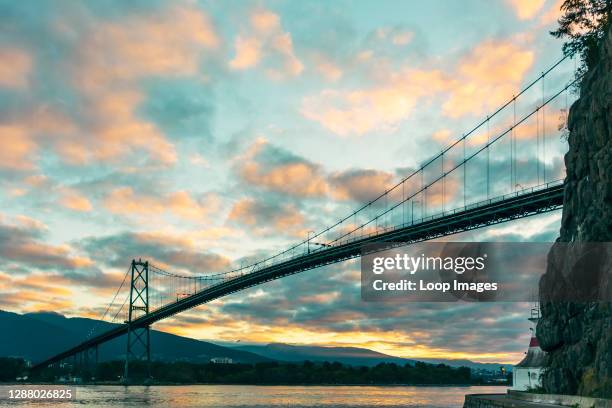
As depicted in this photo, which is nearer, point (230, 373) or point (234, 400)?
point (234, 400)

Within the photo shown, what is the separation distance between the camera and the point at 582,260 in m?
39.7

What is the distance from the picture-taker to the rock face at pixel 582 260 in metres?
36.2

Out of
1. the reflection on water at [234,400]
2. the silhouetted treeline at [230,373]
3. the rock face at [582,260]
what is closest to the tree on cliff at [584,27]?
the rock face at [582,260]

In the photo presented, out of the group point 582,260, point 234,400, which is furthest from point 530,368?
point 234,400

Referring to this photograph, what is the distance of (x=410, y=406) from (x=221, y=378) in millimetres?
100073

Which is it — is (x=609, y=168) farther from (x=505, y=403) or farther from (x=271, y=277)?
(x=271, y=277)

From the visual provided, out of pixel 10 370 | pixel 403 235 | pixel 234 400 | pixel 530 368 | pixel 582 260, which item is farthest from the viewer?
pixel 10 370

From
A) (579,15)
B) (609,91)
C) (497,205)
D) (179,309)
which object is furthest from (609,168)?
(179,309)

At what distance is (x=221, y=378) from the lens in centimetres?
18238

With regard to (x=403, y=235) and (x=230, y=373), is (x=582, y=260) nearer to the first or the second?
(x=403, y=235)

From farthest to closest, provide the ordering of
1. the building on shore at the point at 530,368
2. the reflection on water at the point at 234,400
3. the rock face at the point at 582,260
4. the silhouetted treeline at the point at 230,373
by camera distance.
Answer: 1. the silhouetted treeline at the point at 230,373
2. the reflection on water at the point at 234,400
3. the building on shore at the point at 530,368
4. the rock face at the point at 582,260

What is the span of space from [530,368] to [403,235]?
74.2ft

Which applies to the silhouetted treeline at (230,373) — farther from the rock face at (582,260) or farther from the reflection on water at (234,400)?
the rock face at (582,260)

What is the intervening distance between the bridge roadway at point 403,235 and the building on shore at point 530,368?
8.53 meters
